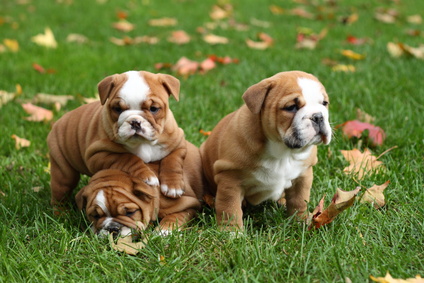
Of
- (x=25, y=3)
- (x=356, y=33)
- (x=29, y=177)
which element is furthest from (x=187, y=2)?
(x=29, y=177)

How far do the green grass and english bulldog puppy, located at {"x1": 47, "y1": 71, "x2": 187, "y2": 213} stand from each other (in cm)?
27

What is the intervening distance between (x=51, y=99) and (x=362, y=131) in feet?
9.61

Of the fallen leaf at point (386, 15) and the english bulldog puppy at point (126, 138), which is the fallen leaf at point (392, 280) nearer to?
the english bulldog puppy at point (126, 138)

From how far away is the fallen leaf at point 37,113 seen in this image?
15.2 feet

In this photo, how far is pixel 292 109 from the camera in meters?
2.62

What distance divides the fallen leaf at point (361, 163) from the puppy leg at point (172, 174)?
1.15 metres

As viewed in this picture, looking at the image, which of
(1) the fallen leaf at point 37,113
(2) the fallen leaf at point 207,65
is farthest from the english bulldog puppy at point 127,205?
(2) the fallen leaf at point 207,65

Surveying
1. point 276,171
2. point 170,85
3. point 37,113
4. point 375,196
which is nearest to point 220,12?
point 37,113

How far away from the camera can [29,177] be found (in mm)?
3742

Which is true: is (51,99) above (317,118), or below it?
below

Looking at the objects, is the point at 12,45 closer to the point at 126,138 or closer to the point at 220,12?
the point at 220,12

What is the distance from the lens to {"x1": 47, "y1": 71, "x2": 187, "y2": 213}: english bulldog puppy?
2.90 m

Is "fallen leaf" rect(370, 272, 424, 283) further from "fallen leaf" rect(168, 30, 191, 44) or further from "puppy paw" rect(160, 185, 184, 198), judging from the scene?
"fallen leaf" rect(168, 30, 191, 44)

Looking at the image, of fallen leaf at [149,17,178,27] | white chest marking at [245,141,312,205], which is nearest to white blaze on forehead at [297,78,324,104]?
white chest marking at [245,141,312,205]
